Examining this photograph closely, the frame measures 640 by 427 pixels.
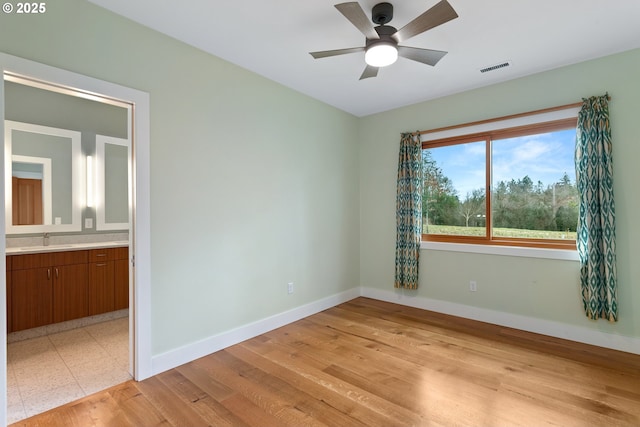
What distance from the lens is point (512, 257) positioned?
3404mm

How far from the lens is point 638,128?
2.76m

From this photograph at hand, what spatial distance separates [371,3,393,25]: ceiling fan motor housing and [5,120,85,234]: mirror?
3.74 meters

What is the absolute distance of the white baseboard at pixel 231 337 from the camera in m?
2.50

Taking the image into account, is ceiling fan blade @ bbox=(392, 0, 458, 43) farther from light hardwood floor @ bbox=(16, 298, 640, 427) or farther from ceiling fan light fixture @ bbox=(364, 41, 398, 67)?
light hardwood floor @ bbox=(16, 298, 640, 427)

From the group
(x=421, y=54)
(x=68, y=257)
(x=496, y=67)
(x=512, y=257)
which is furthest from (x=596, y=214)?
(x=68, y=257)

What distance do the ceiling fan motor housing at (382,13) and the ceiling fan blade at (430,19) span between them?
13 cm

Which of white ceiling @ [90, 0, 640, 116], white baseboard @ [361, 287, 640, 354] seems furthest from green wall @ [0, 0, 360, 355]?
white baseboard @ [361, 287, 640, 354]

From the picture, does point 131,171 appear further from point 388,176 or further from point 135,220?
point 388,176

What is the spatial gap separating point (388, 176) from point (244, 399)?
10.8 ft

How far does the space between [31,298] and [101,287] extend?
611 mm

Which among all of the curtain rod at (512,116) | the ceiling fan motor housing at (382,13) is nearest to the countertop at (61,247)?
the ceiling fan motor housing at (382,13)

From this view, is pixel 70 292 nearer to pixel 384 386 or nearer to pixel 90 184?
pixel 90 184

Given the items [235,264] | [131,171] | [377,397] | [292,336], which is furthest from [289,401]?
[131,171]

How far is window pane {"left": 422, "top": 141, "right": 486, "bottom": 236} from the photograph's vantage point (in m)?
3.74
